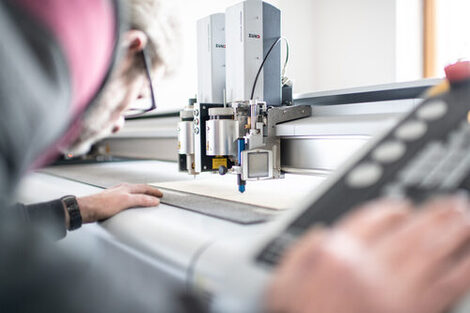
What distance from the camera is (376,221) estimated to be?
1.37 feet

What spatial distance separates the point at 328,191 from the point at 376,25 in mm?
4161

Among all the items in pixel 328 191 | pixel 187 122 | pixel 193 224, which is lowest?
pixel 193 224

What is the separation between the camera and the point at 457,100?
62cm

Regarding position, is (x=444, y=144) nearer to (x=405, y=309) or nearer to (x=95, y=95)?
(x=405, y=309)

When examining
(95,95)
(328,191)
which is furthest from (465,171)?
(95,95)

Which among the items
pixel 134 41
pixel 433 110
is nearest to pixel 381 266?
pixel 433 110

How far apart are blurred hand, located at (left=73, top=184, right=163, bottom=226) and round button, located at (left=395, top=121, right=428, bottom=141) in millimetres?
652

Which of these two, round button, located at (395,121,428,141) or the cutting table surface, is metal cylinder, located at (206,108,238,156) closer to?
the cutting table surface

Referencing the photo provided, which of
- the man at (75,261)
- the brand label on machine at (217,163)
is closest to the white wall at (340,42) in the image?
the brand label on machine at (217,163)

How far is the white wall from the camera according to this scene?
384 centimetres

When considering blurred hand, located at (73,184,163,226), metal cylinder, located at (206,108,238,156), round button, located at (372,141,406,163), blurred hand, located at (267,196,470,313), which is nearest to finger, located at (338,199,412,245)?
blurred hand, located at (267,196,470,313)

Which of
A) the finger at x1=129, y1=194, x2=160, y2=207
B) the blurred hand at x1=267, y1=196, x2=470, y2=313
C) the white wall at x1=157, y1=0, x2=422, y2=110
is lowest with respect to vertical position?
the finger at x1=129, y1=194, x2=160, y2=207

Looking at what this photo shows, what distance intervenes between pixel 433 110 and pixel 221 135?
80 centimetres

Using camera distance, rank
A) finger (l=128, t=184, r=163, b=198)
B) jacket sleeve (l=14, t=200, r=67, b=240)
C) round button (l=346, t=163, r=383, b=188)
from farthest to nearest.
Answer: finger (l=128, t=184, r=163, b=198)
jacket sleeve (l=14, t=200, r=67, b=240)
round button (l=346, t=163, r=383, b=188)
